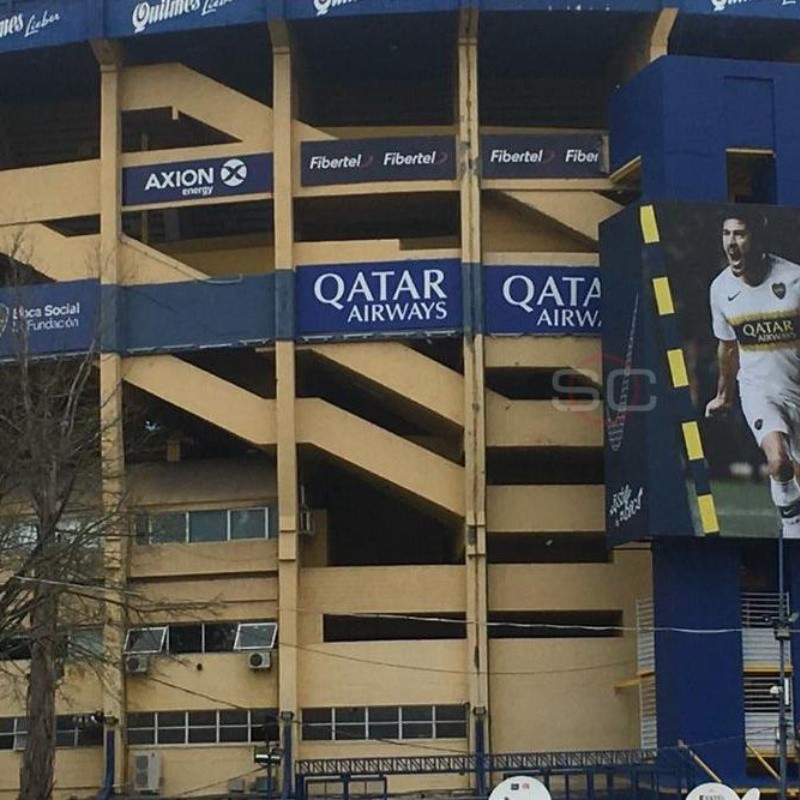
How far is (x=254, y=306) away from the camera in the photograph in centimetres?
4694

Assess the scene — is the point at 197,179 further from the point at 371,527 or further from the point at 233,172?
the point at 371,527

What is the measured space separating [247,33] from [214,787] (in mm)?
17783

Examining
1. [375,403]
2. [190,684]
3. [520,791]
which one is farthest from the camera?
[375,403]

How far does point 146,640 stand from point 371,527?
317 inches

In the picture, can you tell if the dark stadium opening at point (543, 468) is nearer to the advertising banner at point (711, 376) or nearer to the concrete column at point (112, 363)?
the advertising banner at point (711, 376)

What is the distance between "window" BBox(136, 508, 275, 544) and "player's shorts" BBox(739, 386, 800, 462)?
11909mm

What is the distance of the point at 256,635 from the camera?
46.3 m

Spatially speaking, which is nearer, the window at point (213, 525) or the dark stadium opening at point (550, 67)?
the dark stadium opening at point (550, 67)

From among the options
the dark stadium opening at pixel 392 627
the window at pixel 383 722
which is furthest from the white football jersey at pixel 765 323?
the window at pixel 383 722

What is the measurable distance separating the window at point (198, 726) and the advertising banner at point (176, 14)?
1612cm

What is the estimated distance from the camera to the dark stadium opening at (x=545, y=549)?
159 ft

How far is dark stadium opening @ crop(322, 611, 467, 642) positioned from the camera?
4628cm

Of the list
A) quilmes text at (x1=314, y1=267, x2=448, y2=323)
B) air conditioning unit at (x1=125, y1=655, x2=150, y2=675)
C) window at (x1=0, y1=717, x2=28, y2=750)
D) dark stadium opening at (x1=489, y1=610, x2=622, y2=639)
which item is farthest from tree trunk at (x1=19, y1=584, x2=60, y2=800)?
quilmes text at (x1=314, y1=267, x2=448, y2=323)

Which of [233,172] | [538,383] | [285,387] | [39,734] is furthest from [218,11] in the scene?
[39,734]
